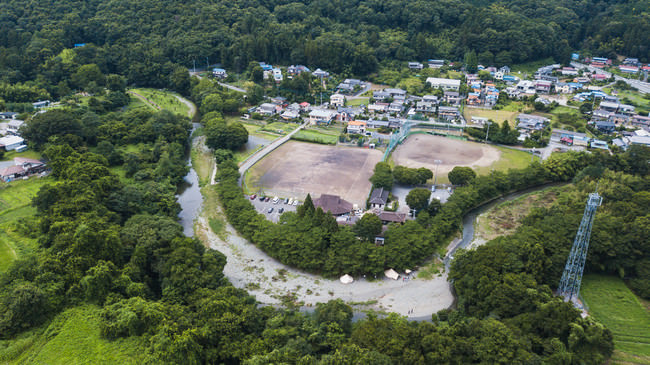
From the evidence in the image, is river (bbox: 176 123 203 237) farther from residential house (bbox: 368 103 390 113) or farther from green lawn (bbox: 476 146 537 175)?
green lawn (bbox: 476 146 537 175)

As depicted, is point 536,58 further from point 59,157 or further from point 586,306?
point 59,157

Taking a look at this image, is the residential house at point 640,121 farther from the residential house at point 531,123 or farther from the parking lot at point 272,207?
the parking lot at point 272,207

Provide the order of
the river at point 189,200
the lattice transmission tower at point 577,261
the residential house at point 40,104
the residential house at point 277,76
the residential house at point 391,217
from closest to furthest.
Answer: the lattice transmission tower at point 577,261
the residential house at point 391,217
the river at point 189,200
the residential house at point 40,104
the residential house at point 277,76

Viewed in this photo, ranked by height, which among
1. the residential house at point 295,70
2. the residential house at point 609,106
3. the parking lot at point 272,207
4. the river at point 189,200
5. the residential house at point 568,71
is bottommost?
the river at point 189,200

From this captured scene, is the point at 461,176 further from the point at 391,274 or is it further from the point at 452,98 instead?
the point at 452,98

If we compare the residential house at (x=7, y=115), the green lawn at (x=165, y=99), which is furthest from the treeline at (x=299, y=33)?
the residential house at (x=7, y=115)
